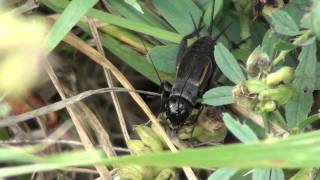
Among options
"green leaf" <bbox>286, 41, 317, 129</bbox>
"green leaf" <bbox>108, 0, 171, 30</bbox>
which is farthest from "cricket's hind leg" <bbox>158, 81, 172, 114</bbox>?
"green leaf" <bbox>286, 41, 317, 129</bbox>

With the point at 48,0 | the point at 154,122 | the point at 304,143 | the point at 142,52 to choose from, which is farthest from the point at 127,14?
the point at 304,143

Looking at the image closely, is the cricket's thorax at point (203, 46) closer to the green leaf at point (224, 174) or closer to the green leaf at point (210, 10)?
the green leaf at point (210, 10)

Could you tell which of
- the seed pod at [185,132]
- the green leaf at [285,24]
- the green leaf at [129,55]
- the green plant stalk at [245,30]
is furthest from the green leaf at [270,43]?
the green leaf at [129,55]

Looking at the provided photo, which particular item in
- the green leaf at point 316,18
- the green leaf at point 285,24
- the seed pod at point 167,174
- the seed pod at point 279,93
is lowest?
the seed pod at point 167,174

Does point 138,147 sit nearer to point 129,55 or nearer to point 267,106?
point 129,55

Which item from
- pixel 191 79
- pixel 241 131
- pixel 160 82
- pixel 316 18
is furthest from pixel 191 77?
pixel 316 18
